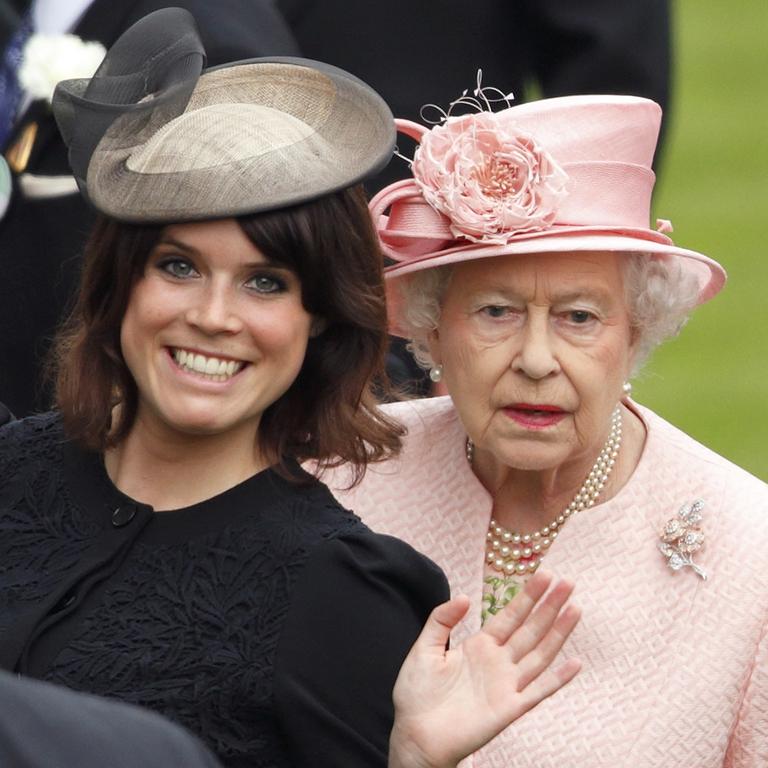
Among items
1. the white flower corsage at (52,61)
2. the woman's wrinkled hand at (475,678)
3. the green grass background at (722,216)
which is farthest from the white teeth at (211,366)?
the green grass background at (722,216)

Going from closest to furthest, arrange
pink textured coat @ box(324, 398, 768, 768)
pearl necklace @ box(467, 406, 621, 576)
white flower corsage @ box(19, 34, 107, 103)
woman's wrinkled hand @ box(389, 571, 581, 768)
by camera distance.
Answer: woman's wrinkled hand @ box(389, 571, 581, 768)
pink textured coat @ box(324, 398, 768, 768)
pearl necklace @ box(467, 406, 621, 576)
white flower corsage @ box(19, 34, 107, 103)

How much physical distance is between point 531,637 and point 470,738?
0.15 m

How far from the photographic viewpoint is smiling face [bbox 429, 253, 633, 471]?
354 cm

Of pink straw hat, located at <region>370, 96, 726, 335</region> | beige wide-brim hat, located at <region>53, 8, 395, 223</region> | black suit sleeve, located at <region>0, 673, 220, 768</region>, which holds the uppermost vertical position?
black suit sleeve, located at <region>0, 673, 220, 768</region>

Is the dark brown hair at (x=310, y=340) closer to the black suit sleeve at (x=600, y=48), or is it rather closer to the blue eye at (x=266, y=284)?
the blue eye at (x=266, y=284)

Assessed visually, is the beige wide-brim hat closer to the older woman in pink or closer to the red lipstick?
the older woman in pink

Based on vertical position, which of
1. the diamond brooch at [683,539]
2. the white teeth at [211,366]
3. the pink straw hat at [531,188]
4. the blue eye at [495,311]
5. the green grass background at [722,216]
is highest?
the pink straw hat at [531,188]

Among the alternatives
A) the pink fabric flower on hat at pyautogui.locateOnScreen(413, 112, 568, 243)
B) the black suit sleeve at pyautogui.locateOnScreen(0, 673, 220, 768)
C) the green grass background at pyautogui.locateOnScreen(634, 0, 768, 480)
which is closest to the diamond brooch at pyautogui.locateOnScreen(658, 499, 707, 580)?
the pink fabric flower on hat at pyautogui.locateOnScreen(413, 112, 568, 243)

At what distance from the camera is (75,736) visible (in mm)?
1618

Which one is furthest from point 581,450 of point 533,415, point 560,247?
point 560,247

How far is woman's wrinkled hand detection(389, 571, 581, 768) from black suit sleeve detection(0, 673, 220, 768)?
3.71ft

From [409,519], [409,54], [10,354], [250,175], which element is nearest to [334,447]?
[250,175]

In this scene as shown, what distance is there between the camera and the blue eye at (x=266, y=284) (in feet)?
9.79

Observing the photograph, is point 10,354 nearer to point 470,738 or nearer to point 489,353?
point 489,353
